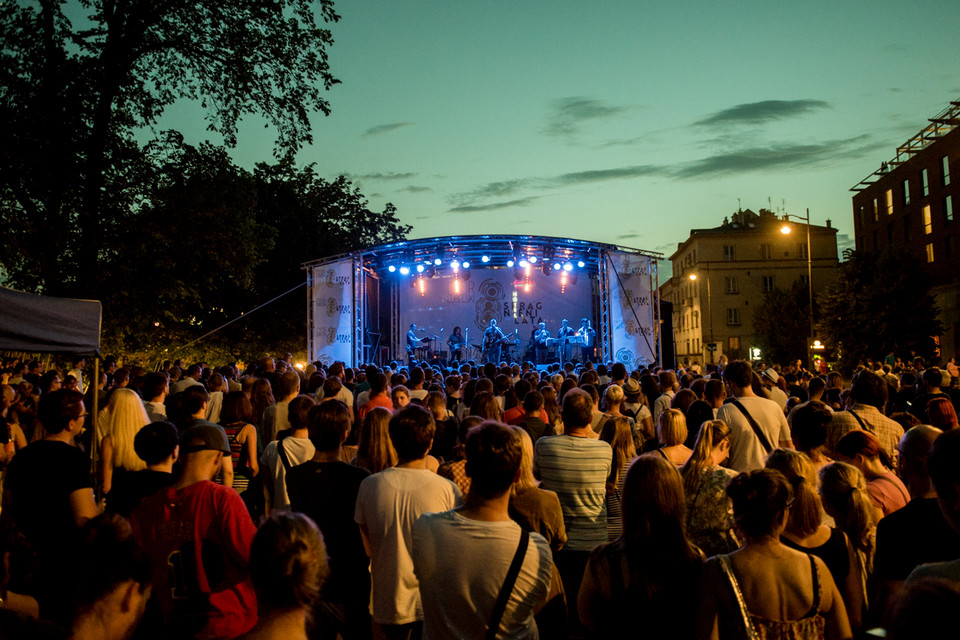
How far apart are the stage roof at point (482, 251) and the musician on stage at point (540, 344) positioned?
91.8 inches

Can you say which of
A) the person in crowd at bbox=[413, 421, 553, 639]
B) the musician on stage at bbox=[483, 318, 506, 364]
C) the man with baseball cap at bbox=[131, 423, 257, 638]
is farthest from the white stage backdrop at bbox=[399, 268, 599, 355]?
the person in crowd at bbox=[413, 421, 553, 639]

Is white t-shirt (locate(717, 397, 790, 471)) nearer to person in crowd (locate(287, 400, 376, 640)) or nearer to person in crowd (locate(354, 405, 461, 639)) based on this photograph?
person in crowd (locate(354, 405, 461, 639))

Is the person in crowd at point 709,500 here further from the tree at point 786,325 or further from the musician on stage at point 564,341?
the tree at point 786,325

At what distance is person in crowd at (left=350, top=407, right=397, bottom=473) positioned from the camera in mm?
3861

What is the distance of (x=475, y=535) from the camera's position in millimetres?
2482

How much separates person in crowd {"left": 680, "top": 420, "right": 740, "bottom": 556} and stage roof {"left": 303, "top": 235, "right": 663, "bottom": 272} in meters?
17.0

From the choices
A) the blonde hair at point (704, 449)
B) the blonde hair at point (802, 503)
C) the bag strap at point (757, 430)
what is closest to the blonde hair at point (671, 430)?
the blonde hair at point (704, 449)

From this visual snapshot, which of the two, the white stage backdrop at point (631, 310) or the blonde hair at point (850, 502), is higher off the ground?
the white stage backdrop at point (631, 310)

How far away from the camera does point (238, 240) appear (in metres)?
19.4

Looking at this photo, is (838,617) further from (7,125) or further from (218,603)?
(7,125)

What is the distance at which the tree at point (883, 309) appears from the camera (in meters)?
32.8

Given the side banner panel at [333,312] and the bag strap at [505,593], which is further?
the side banner panel at [333,312]

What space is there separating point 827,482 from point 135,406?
402 centimetres

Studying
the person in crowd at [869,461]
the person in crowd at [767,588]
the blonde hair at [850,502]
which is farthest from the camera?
the person in crowd at [869,461]
